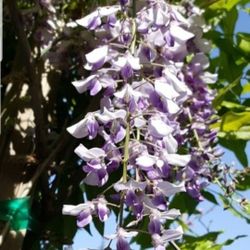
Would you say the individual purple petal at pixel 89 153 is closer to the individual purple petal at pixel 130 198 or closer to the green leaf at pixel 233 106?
the individual purple petal at pixel 130 198

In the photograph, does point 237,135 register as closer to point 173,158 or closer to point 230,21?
point 230,21

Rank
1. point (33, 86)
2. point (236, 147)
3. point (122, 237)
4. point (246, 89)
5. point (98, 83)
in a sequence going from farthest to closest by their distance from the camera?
point (246, 89) < point (236, 147) < point (33, 86) < point (98, 83) < point (122, 237)

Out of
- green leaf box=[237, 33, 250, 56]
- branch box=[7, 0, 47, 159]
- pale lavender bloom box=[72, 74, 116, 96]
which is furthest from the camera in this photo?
green leaf box=[237, 33, 250, 56]

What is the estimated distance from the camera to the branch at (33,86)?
106cm

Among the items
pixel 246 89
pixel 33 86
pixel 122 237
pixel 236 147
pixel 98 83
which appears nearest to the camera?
pixel 122 237

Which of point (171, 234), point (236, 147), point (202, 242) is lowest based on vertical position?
point (202, 242)

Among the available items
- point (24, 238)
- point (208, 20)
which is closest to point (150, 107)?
point (24, 238)

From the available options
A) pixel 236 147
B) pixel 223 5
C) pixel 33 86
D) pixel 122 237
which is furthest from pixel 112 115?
pixel 223 5

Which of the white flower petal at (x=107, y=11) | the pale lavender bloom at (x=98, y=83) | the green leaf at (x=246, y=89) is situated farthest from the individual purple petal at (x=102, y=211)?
the green leaf at (x=246, y=89)

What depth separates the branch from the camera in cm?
106

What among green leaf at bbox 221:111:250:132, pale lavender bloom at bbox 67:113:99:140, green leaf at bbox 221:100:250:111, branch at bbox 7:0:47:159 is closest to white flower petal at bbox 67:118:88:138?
pale lavender bloom at bbox 67:113:99:140

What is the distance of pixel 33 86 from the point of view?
1.08 m

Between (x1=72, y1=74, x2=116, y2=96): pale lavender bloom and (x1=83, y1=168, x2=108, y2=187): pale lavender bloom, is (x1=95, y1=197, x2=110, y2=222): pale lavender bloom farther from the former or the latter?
(x1=72, y1=74, x2=116, y2=96): pale lavender bloom

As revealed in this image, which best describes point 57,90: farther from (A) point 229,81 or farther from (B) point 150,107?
(B) point 150,107
